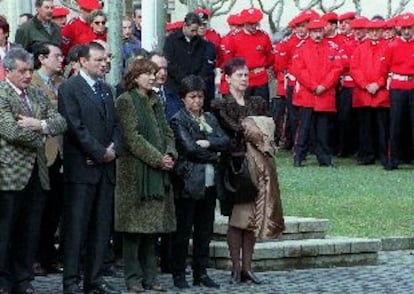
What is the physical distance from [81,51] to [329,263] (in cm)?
376

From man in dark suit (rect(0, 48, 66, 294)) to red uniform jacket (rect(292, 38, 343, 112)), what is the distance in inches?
442

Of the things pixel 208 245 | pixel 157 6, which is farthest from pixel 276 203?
pixel 157 6

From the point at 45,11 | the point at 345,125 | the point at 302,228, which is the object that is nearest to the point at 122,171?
the point at 302,228

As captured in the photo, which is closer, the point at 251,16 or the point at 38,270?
the point at 38,270

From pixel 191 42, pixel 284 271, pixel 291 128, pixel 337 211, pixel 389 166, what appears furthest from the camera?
pixel 291 128

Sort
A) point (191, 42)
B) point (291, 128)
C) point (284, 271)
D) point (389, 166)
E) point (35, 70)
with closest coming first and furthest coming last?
point (35, 70) → point (284, 271) → point (191, 42) → point (389, 166) → point (291, 128)

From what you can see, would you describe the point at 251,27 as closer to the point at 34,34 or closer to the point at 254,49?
the point at 254,49

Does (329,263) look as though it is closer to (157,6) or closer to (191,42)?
(157,6)

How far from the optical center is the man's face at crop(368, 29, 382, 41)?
25.0 m

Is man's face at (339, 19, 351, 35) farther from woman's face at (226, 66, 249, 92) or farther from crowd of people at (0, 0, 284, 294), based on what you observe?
woman's face at (226, 66, 249, 92)

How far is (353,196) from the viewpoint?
20172 mm

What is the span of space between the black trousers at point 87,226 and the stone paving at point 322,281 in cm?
40

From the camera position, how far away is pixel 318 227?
653 inches

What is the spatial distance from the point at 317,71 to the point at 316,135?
101 cm
